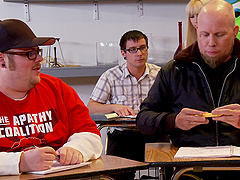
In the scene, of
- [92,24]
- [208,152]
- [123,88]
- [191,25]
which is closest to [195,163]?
[208,152]

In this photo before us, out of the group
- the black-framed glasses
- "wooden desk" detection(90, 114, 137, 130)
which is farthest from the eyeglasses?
the black-framed glasses

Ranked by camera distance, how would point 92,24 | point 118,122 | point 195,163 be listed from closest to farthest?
point 195,163 < point 118,122 < point 92,24

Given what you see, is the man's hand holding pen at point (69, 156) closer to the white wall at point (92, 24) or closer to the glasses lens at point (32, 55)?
the glasses lens at point (32, 55)

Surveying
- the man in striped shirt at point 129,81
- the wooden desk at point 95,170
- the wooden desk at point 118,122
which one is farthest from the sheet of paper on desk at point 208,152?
the man in striped shirt at point 129,81

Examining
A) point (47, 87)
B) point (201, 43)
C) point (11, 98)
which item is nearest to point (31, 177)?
point (11, 98)

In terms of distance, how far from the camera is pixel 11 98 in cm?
178

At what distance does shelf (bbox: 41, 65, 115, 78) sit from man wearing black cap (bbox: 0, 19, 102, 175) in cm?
221

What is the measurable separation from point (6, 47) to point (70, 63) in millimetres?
2718

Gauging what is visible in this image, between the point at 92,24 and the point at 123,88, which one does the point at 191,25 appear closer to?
the point at 123,88

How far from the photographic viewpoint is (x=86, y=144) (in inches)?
70.9

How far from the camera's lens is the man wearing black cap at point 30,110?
67.4 inches

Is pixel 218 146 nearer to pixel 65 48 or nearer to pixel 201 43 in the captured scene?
pixel 201 43

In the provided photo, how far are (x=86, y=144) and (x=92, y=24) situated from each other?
2.83 metres

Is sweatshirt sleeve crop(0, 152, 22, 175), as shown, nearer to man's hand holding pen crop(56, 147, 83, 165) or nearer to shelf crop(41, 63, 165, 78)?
man's hand holding pen crop(56, 147, 83, 165)
